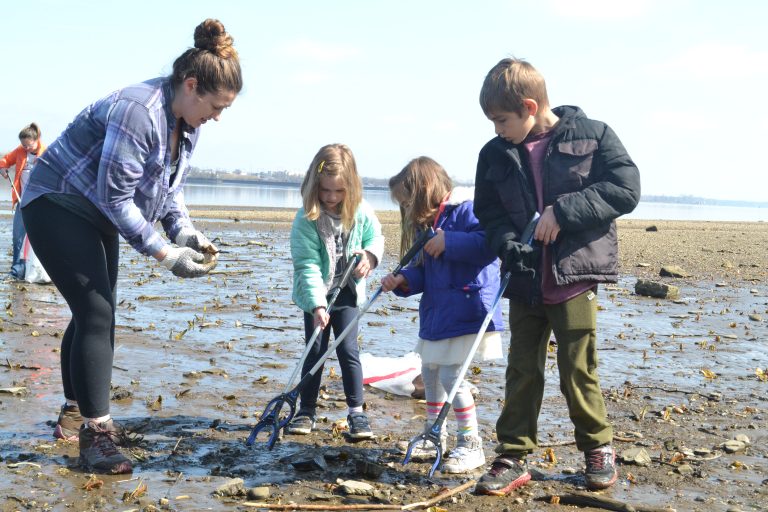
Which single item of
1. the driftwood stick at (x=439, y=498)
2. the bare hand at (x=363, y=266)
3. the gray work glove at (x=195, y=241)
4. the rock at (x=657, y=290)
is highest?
the gray work glove at (x=195, y=241)

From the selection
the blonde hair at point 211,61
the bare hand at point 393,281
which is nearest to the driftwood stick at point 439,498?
the bare hand at point 393,281

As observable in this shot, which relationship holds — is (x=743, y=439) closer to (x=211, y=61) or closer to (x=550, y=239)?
(x=550, y=239)

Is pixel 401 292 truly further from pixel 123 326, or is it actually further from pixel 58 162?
pixel 123 326

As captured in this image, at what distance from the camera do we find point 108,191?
4.14m

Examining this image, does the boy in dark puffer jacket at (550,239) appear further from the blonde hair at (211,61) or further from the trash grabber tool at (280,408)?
the blonde hair at (211,61)

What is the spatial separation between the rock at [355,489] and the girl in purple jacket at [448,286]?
0.51m

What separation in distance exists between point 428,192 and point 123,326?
4620mm

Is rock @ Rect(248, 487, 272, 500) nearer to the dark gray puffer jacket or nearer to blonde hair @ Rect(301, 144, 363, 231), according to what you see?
the dark gray puffer jacket

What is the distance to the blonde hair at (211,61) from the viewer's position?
4.20 m

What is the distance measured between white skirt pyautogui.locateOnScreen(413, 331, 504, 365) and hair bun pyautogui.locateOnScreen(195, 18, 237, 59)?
1.97 metres

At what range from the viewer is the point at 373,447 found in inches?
201

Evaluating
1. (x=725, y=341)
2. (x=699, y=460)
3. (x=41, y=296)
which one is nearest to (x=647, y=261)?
(x=725, y=341)

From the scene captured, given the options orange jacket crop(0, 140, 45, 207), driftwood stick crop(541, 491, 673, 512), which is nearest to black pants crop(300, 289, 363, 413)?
driftwood stick crop(541, 491, 673, 512)

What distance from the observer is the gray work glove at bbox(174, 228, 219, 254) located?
15.4 feet
